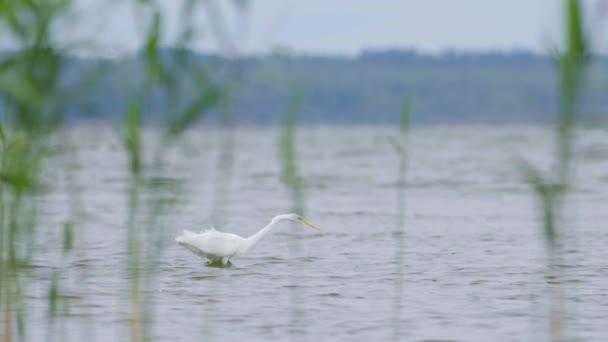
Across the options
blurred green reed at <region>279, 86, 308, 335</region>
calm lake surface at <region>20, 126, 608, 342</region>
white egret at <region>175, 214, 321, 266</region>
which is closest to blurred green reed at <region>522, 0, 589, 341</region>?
calm lake surface at <region>20, 126, 608, 342</region>

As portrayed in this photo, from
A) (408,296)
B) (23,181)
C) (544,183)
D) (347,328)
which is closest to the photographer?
A: (544,183)

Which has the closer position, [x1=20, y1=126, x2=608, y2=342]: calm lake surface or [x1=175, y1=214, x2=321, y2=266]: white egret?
[x1=20, y1=126, x2=608, y2=342]: calm lake surface

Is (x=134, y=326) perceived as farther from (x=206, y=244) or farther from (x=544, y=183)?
(x=206, y=244)

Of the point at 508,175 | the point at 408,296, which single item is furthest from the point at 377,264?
the point at 508,175

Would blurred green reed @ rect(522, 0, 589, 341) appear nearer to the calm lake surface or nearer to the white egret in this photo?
the calm lake surface

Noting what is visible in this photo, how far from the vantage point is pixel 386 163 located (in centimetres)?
4838

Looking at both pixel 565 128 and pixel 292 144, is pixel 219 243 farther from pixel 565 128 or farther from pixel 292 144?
pixel 565 128

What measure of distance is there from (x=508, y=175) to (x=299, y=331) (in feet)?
89.3

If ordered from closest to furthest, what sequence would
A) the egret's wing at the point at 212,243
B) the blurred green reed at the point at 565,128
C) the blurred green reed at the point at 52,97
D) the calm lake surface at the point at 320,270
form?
the blurred green reed at the point at 565,128 < the blurred green reed at the point at 52,97 < the calm lake surface at the point at 320,270 < the egret's wing at the point at 212,243

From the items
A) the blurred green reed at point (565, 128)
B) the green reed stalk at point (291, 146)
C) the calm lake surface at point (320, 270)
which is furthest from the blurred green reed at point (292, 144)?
the blurred green reed at point (565, 128)

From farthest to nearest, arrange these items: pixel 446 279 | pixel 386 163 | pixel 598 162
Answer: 1. pixel 386 163
2. pixel 598 162
3. pixel 446 279

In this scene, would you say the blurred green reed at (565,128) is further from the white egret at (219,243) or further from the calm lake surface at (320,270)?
the white egret at (219,243)

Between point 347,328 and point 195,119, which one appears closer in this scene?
point 195,119

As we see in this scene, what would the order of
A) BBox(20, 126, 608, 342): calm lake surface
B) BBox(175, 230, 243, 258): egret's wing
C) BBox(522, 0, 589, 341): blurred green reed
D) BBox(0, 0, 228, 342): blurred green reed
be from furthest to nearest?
BBox(175, 230, 243, 258): egret's wing < BBox(20, 126, 608, 342): calm lake surface < BBox(0, 0, 228, 342): blurred green reed < BBox(522, 0, 589, 341): blurred green reed
